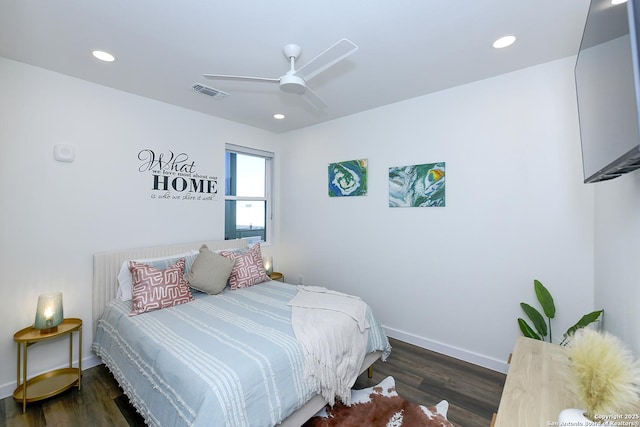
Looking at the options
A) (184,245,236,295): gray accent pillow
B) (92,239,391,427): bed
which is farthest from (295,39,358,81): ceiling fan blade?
(184,245,236,295): gray accent pillow

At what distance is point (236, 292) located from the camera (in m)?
2.76

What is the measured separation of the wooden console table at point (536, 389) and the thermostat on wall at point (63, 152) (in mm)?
3347

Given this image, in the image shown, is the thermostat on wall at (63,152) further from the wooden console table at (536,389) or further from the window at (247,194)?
the wooden console table at (536,389)

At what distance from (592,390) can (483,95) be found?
8.16 feet

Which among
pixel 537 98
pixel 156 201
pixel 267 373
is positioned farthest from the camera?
pixel 156 201

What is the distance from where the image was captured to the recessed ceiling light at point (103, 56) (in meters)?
2.08

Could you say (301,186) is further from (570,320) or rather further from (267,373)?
(570,320)

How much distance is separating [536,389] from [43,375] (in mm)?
3366

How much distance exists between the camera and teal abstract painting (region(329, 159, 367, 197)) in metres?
3.34

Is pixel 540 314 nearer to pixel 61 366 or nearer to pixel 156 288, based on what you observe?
pixel 156 288

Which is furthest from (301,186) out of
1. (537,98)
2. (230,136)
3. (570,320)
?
(570,320)

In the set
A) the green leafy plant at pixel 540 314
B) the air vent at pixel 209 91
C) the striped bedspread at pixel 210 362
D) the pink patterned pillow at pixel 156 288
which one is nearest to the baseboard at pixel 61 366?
the striped bedspread at pixel 210 362

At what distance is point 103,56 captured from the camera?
2131 mm

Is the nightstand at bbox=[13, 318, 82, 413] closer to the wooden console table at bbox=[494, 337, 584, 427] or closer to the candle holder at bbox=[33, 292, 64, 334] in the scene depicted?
the candle holder at bbox=[33, 292, 64, 334]
